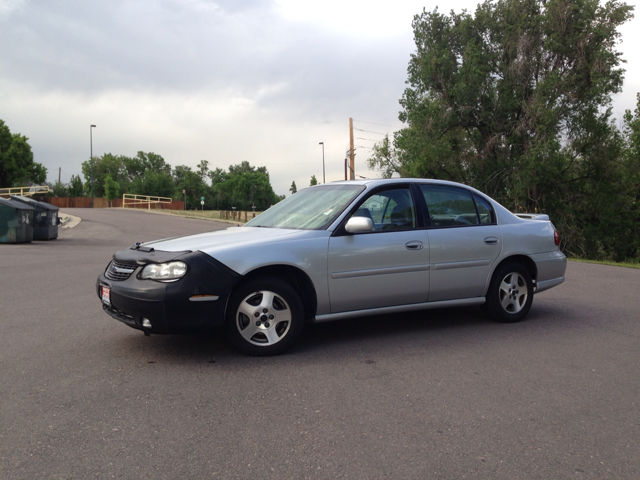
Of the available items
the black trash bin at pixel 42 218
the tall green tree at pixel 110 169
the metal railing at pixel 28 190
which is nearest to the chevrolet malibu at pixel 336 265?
the black trash bin at pixel 42 218

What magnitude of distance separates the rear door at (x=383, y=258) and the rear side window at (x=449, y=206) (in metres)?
0.23

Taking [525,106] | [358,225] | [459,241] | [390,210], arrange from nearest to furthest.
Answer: [358,225] < [390,210] < [459,241] < [525,106]

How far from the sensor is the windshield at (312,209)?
217 inches

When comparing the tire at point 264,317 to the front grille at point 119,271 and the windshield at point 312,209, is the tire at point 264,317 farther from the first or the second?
the front grille at point 119,271

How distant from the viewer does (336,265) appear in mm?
5223

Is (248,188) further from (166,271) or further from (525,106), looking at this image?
(166,271)

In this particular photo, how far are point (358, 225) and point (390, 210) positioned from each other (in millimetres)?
730

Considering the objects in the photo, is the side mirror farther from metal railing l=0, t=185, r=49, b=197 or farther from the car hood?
metal railing l=0, t=185, r=49, b=197

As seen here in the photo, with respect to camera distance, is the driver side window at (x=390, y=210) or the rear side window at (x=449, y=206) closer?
the driver side window at (x=390, y=210)

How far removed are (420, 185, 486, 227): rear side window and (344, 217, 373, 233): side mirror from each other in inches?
41.3

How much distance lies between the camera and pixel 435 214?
6.04 metres

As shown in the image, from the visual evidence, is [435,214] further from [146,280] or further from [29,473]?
[29,473]

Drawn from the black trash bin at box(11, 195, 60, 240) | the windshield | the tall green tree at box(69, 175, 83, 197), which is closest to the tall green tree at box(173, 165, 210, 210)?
the tall green tree at box(69, 175, 83, 197)

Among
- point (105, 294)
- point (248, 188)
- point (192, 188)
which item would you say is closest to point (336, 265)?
point (105, 294)
